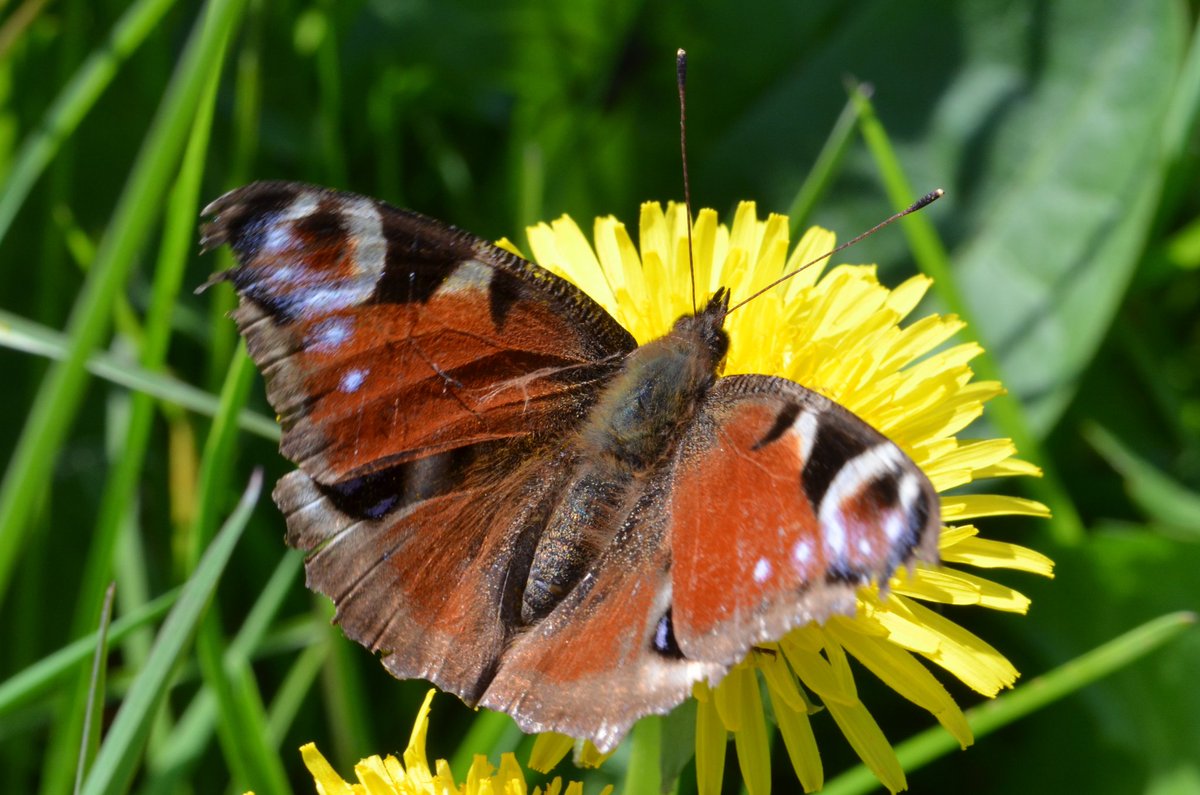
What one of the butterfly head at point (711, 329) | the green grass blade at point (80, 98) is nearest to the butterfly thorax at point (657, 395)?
the butterfly head at point (711, 329)

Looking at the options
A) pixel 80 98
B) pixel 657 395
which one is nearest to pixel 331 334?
pixel 657 395

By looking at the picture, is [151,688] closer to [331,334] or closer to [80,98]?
[331,334]

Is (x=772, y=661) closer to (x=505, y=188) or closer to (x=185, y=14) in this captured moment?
(x=505, y=188)

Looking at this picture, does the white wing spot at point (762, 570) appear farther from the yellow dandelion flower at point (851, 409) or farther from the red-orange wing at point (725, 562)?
the yellow dandelion flower at point (851, 409)

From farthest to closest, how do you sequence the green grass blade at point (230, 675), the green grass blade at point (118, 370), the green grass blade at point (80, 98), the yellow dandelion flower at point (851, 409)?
1. the green grass blade at point (80, 98)
2. the green grass blade at point (118, 370)
3. the green grass blade at point (230, 675)
4. the yellow dandelion flower at point (851, 409)

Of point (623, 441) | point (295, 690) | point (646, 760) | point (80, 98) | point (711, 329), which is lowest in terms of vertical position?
point (295, 690)

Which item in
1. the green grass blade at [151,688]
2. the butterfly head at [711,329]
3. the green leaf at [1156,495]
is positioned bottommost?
the green leaf at [1156,495]
